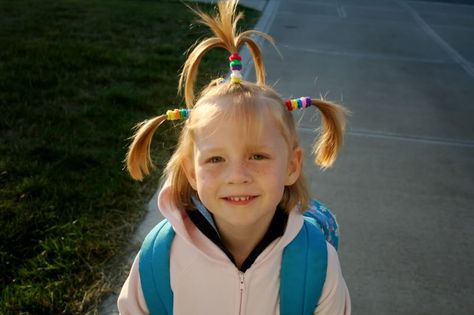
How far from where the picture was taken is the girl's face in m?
1.60

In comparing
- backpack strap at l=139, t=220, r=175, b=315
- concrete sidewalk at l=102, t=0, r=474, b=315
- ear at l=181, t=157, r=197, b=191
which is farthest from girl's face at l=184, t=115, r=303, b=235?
concrete sidewalk at l=102, t=0, r=474, b=315

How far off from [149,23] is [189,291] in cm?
625

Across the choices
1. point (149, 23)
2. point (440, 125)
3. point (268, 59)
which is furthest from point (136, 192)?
point (149, 23)

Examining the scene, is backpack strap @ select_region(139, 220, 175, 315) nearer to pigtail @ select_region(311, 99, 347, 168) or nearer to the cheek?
the cheek

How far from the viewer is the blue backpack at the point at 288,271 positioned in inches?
65.0

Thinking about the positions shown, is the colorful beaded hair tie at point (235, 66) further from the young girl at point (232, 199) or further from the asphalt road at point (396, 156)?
the asphalt road at point (396, 156)

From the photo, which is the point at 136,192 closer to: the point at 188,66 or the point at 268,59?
the point at 188,66

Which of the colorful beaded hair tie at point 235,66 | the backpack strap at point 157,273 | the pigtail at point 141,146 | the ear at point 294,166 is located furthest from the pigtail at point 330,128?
the backpack strap at point 157,273

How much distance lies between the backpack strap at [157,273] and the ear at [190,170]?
7.0 inches

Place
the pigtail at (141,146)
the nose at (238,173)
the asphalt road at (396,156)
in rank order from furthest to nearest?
the asphalt road at (396,156)
the pigtail at (141,146)
the nose at (238,173)

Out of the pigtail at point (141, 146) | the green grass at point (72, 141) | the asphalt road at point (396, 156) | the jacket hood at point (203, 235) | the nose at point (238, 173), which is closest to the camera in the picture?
the nose at point (238, 173)

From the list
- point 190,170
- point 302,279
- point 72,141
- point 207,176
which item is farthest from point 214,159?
point 72,141

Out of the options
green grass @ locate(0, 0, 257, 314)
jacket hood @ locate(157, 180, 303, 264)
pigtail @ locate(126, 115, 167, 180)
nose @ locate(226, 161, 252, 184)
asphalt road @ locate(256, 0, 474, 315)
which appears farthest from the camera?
asphalt road @ locate(256, 0, 474, 315)

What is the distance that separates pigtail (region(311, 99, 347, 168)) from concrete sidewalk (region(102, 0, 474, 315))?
853mm
